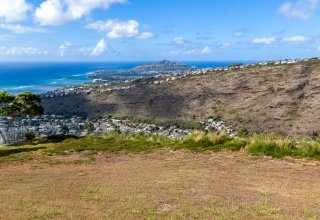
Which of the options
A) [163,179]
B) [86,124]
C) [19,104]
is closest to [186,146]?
[163,179]

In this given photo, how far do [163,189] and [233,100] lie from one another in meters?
74.0

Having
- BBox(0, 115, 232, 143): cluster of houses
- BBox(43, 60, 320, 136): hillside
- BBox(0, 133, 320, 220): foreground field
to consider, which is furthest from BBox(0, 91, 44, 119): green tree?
BBox(43, 60, 320, 136): hillside

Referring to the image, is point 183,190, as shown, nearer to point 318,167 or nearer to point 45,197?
point 45,197

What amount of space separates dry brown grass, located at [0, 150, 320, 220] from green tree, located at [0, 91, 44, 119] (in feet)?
40.6

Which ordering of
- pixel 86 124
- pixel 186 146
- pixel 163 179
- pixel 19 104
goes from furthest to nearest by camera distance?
1. pixel 86 124
2. pixel 19 104
3. pixel 186 146
4. pixel 163 179

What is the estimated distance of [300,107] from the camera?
73.3 m

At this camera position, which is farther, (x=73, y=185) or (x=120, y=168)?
(x=120, y=168)

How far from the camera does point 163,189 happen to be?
12.8 meters

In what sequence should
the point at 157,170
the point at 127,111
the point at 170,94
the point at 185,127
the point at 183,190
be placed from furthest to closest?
the point at 170,94
the point at 127,111
the point at 185,127
the point at 157,170
the point at 183,190

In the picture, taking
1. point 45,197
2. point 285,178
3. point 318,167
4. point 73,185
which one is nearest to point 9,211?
point 45,197

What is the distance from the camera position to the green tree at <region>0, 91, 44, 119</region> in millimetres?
30531

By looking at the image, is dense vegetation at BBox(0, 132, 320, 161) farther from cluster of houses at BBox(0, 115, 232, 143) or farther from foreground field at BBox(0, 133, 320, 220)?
cluster of houses at BBox(0, 115, 232, 143)

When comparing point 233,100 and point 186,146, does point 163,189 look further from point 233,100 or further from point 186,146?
point 233,100

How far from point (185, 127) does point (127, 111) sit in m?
21.9
